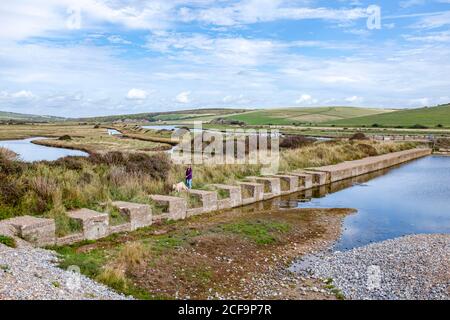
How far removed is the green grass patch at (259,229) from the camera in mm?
11700

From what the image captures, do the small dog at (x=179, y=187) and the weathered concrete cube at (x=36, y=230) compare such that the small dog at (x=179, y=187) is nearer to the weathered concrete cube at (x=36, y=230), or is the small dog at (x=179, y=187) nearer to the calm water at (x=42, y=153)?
the weathered concrete cube at (x=36, y=230)

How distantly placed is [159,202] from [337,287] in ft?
22.6

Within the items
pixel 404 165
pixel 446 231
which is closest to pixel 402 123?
pixel 404 165

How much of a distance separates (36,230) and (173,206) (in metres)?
4.62

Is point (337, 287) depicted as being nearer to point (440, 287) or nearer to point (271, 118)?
point (440, 287)

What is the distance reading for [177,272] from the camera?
8.71 m

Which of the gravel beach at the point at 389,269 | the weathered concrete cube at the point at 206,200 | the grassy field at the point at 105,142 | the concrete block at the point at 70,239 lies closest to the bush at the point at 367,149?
the grassy field at the point at 105,142

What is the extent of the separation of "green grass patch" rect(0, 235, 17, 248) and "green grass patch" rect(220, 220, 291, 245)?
527 cm

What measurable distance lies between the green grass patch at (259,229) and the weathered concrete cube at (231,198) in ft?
9.03

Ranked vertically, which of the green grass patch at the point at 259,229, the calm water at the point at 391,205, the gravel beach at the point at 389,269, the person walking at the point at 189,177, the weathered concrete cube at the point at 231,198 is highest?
the person walking at the point at 189,177

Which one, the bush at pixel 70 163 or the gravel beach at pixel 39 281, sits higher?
the bush at pixel 70 163

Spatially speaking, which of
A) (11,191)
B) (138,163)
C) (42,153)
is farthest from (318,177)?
(42,153)

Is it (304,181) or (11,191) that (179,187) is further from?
(304,181)

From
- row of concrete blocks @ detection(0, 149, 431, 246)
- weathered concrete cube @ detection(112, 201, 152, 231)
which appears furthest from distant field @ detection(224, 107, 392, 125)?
weathered concrete cube @ detection(112, 201, 152, 231)
